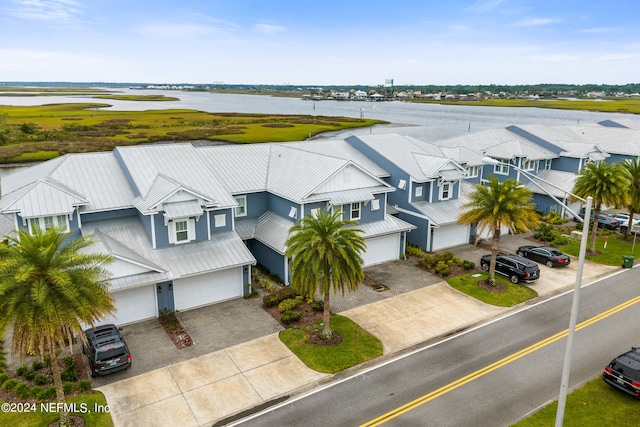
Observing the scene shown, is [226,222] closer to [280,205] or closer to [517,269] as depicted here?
[280,205]

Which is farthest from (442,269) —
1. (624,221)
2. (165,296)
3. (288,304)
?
(624,221)

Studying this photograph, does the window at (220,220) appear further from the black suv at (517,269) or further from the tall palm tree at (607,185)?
the tall palm tree at (607,185)

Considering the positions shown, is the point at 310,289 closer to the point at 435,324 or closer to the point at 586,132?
the point at 435,324

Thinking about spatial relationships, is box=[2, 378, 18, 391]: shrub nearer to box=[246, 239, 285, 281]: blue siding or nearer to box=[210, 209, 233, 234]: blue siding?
box=[210, 209, 233, 234]: blue siding

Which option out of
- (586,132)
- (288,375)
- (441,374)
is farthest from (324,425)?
(586,132)

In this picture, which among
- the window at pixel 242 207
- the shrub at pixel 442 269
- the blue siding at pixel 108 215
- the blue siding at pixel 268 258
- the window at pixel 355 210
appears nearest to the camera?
the blue siding at pixel 108 215

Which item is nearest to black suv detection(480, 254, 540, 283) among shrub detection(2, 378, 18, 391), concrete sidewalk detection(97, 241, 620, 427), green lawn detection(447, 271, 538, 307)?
green lawn detection(447, 271, 538, 307)

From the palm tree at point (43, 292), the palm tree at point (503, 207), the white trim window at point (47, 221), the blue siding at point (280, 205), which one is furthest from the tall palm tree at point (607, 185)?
the white trim window at point (47, 221)
